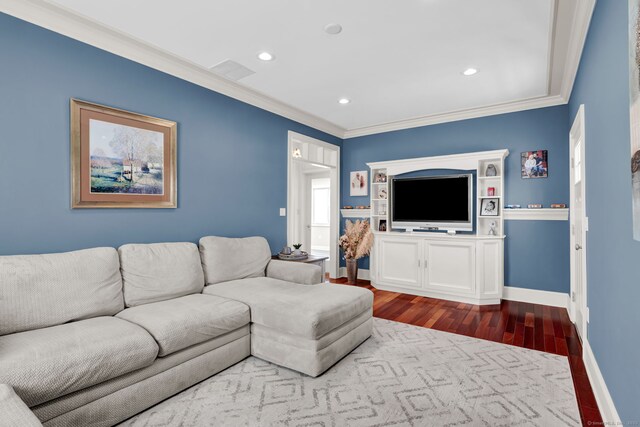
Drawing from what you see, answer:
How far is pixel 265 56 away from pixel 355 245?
125 inches

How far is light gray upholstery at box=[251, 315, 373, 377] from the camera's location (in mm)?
2277

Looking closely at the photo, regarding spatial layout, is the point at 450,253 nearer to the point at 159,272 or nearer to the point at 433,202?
the point at 433,202

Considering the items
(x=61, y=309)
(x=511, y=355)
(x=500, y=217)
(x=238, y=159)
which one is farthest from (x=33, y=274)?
(x=500, y=217)

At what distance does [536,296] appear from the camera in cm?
412

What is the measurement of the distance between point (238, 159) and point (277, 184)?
2.34ft

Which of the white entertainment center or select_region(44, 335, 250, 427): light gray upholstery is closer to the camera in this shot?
select_region(44, 335, 250, 427): light gray upholstery

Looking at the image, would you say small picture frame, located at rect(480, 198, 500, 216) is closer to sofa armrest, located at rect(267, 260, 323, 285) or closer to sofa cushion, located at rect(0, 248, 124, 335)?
sofa armrest, located at rect(267, 260, 323, 285)

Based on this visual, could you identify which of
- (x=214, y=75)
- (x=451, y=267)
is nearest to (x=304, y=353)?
(x=451, y=267)

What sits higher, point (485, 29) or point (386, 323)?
point (485, 29)

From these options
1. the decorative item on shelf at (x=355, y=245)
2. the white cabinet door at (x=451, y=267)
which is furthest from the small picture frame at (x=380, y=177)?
the white cabinet door at (x=451, y=267)

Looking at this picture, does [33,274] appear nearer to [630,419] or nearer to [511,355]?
[630,419]

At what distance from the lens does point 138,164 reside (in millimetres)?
2865

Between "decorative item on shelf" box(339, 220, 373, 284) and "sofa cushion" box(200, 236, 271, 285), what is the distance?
1872mm

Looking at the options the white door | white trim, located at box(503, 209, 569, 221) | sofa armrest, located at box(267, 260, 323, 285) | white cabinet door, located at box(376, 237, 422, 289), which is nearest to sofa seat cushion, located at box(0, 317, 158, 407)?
sofa armrest, located at box(267, 260, 323, 285)
